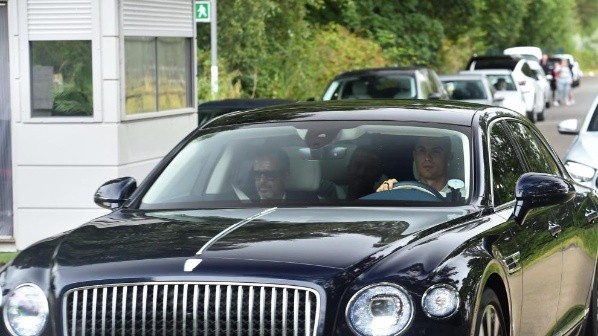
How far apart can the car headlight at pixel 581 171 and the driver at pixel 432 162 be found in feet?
22.0

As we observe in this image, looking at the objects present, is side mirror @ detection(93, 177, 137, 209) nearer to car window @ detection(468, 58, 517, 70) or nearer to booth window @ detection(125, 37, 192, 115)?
booth window @ detection(125, 37, 192, 115)

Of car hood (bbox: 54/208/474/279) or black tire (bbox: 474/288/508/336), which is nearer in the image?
car hood (bbox: 54/208/474/279)

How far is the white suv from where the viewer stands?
42.1m

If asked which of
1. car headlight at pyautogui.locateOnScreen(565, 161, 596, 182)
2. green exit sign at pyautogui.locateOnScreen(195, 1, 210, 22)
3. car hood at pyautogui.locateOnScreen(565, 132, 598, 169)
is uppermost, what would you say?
green exit sign at pyautogui.locateOnScreen(195, 1, 210, 22)

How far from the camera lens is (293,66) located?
33500mm

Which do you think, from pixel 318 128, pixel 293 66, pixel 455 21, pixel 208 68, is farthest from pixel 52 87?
pixel 455 21

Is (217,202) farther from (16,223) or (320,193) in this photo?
(16,223)

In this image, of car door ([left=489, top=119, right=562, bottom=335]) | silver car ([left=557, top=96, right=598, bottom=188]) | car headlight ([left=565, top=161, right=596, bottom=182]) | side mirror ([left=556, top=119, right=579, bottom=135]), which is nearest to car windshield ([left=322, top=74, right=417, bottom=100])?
side mirror ([left=556, top=119, right=579, bottom=135])

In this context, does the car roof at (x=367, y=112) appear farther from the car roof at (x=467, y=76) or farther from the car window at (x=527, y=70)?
the car window at (x=527, y=70)

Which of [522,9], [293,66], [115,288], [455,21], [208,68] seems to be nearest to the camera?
[115,288]

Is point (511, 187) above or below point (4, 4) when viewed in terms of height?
below

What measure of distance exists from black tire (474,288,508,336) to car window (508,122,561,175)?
1.83 m

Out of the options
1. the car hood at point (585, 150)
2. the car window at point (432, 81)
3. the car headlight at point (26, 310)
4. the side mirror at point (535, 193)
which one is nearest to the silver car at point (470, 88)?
the car window at point (432, 81)

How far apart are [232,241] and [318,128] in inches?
62.8
